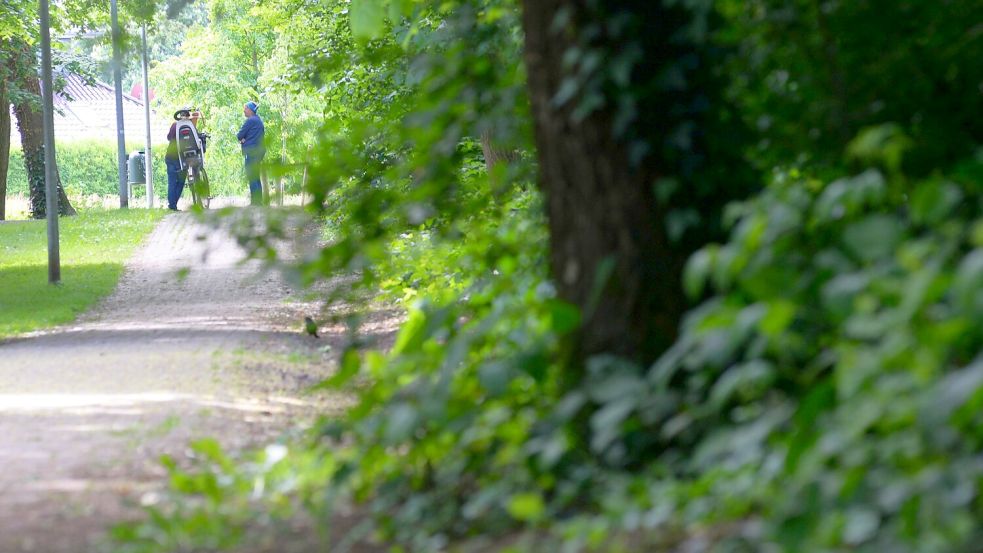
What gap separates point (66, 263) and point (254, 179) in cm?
1667

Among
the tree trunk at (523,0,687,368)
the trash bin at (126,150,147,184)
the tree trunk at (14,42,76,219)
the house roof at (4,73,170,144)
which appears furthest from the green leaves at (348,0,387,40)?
the house roof at (4,73,170,144)

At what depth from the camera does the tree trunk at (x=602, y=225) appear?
4.42 m

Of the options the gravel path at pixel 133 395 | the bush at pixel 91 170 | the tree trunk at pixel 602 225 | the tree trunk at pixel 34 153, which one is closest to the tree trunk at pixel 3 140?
the tree trunk at pixel 34 153

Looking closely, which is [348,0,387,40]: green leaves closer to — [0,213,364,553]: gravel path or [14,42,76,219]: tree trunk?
[0,213,364,553]: gravel path

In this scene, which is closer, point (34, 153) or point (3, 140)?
point (3, 140)

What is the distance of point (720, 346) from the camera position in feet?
10.3

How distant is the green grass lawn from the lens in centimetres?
1560

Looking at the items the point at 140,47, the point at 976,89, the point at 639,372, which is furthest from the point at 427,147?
the point at 140,47

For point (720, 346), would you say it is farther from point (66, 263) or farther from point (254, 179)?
point (66, 263)

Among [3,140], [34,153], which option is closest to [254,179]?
[3,140]

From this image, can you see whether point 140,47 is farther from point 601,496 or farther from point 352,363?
point 601,496

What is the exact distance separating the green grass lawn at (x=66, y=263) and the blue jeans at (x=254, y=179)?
865cm

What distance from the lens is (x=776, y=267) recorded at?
10.9 feet

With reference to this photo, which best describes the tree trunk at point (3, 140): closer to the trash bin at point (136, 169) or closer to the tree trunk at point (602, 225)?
the trash bin at point (136, 169)
